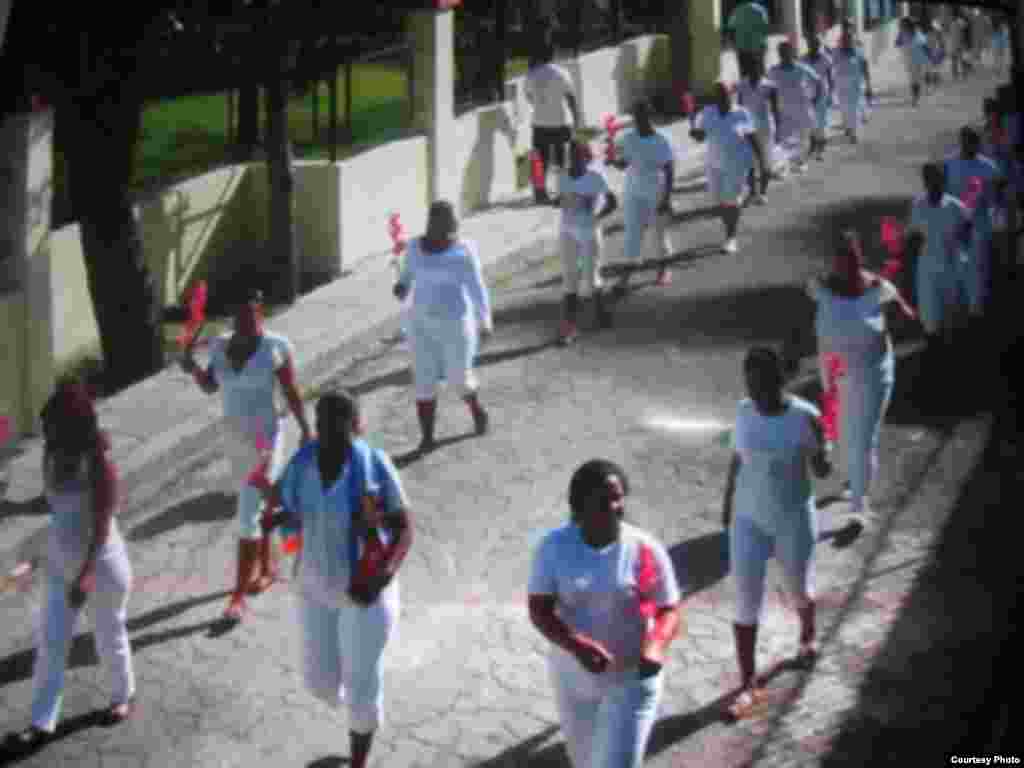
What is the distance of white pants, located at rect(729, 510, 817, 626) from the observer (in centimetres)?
946

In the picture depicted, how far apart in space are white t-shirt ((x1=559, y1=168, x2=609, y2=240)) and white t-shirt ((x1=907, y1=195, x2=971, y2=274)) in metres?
2.33

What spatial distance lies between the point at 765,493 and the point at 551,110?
13639 millimetres

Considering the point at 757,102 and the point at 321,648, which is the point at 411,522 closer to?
the point at 321,648

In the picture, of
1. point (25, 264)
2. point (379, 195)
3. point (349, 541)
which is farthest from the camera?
point (379, 195)

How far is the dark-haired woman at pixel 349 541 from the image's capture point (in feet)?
28.1

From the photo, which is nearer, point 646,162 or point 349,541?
point 349,541

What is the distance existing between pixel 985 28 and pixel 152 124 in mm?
17907

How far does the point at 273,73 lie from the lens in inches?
699

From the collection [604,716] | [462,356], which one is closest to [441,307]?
[462,356]

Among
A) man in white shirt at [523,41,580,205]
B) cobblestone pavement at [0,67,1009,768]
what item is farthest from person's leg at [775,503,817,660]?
man in white shirt at [523,41,580,205]

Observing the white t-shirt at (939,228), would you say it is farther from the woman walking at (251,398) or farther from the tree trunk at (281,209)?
the woman walking at (251,398)

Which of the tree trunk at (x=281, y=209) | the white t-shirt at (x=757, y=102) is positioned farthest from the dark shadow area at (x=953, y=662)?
A: the white t-shirt at (x=757, y=102)

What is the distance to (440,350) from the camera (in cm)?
1339

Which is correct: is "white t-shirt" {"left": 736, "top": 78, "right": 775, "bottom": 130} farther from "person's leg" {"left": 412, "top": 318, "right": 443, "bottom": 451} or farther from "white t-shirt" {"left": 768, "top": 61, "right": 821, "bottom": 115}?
"person's leg" {"left": 412, "top": 318, "right": 443, "bottom": 451}
